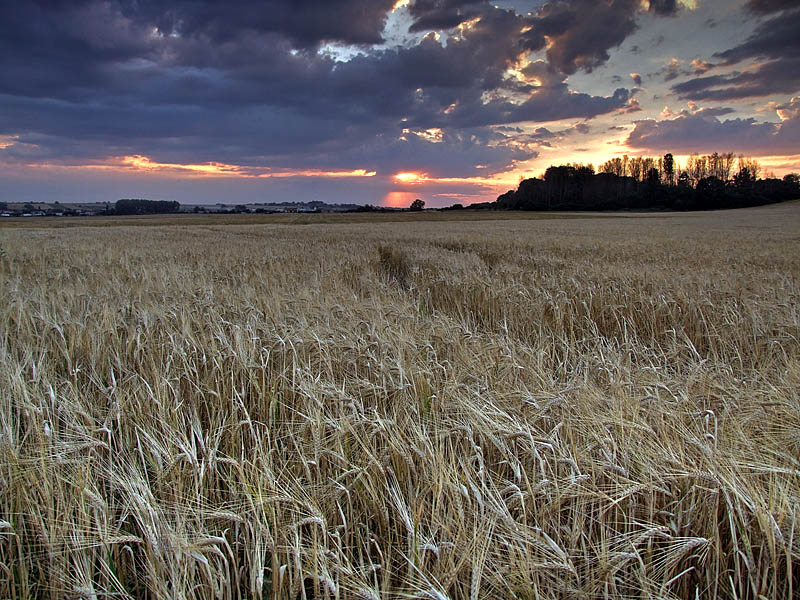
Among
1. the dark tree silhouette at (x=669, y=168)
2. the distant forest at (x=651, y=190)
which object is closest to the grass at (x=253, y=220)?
the distant forest at (x=651, y=190)

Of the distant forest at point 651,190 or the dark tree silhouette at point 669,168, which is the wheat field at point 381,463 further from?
the dark tree silhouette at point 669,168

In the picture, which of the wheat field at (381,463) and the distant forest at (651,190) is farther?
the distant forest at (651,190)

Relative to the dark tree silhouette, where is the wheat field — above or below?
below

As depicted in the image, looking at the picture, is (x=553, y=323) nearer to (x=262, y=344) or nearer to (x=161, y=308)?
(x=262, y=344)

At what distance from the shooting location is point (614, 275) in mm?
6574

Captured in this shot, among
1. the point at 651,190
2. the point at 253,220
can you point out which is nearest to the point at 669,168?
the point at 651,190

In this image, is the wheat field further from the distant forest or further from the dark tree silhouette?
the dark tree silhouette

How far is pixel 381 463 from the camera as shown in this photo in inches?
61.0

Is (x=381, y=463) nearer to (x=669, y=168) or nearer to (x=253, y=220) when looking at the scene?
(x=253, y=220)

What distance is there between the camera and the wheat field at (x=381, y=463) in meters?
1.10

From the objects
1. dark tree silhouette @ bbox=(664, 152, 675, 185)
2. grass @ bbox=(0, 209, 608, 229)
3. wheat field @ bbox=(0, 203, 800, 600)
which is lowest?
wheat field @ bbox=(0, 203, 800, 600)

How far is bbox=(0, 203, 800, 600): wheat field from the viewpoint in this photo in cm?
110

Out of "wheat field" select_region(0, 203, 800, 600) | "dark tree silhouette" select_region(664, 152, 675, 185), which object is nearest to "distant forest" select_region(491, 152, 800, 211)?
"dark tree silhouette" select_region(664, 152, 675, 185)

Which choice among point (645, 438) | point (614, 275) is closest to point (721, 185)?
point (614, 275)
